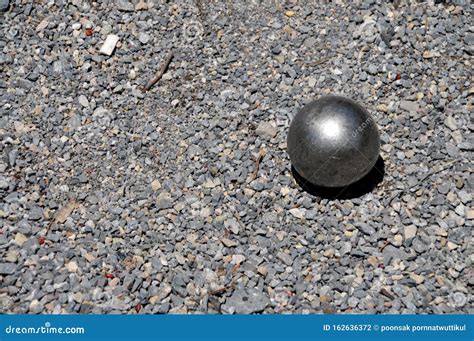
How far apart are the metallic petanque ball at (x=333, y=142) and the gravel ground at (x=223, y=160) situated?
451mm

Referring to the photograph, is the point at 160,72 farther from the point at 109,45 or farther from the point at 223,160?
the point at 223,160

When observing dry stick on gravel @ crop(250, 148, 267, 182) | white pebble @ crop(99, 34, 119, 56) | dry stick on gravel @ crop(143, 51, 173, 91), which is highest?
white pebble @ crop(99, 34, 119, 56)

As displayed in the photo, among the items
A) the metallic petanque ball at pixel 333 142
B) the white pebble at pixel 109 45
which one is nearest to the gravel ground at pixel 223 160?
the white pebble at pixel 109 45

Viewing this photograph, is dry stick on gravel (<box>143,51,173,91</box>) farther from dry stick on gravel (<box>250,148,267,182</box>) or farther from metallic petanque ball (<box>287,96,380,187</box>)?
metallic petanque ball (<box>287,96,380,187</box>)

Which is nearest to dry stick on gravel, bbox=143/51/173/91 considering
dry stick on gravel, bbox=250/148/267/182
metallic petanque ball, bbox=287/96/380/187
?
dry stick on gravel, bbox=250/148/267/182

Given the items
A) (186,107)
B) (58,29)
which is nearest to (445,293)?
(186,107)

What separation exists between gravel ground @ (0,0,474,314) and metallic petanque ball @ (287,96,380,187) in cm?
45

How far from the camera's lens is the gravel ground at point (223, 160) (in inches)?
234

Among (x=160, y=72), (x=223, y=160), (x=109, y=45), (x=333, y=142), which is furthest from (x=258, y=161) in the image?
(x=109, y=45)

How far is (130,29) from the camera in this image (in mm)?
7660

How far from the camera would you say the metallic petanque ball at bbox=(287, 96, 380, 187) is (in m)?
5.88

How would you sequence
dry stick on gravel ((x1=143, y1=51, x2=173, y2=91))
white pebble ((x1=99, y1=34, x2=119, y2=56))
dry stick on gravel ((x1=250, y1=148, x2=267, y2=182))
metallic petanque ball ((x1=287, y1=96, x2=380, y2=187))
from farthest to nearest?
white pebble ((x1=99, y1=34, x2=119, y2=56))
dry stick on gravel ((x1=143, y1=51, x2=173, y2=91))
dry stick on gravel ((x1=250, y1=148, x2=267, y2=182))
metallic petanque ball ((x1=287, y1=96, x2=380, y2=187))

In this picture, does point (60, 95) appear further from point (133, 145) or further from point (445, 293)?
point (445, 293)

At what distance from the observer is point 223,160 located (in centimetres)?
673
